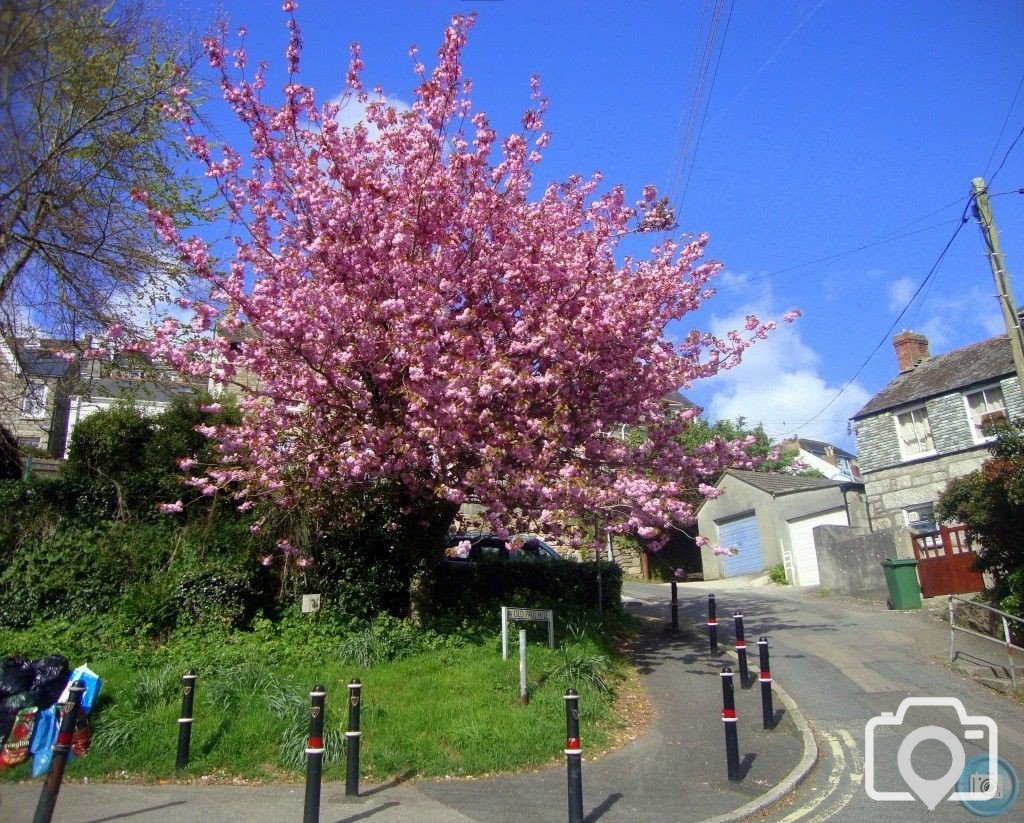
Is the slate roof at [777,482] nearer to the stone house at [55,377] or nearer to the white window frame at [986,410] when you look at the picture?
the white window frame at [986,410]

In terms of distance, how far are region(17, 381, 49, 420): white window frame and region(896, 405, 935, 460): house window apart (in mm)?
23484

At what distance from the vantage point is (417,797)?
729cm

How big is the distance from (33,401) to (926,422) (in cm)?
2409

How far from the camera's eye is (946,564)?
746 inches

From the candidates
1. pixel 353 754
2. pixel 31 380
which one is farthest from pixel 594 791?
pixel 31 380

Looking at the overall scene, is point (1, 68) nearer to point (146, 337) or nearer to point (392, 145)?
point (392, 145)

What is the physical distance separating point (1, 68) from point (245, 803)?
5921 mm

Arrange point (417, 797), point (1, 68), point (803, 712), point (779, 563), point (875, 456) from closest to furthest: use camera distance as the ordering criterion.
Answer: point (1, 68), point (417, 797), point (803, 712), point (875, 456), point (779, 563)

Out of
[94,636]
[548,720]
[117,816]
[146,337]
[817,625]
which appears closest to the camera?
[117,816]

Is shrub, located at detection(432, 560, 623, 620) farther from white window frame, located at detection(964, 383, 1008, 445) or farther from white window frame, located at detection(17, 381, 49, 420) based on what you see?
white window frame, located at detection(964, 383, 1008, 445)

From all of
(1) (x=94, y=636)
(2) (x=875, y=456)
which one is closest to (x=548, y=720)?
(1) (x=94, y=636)

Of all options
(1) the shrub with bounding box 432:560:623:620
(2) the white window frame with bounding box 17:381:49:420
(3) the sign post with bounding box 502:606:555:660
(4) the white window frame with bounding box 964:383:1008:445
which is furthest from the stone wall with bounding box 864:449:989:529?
(2) the white window frame with bounding box 17:381:49:420

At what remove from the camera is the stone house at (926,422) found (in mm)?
23656

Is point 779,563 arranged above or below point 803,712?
above
